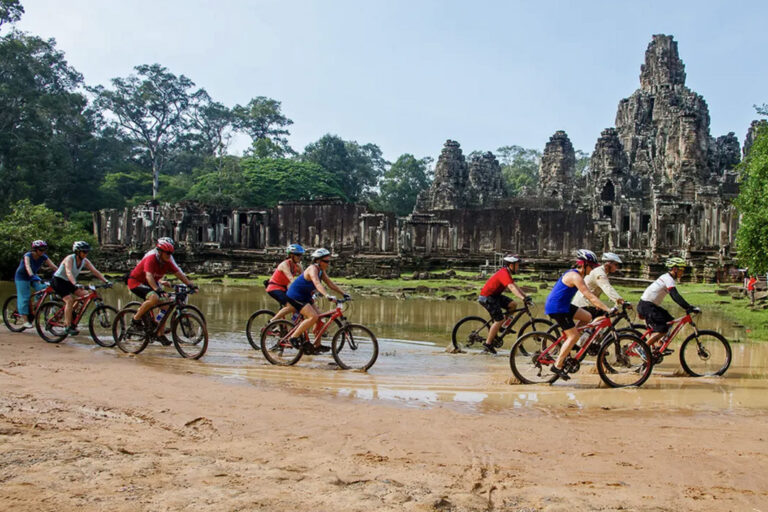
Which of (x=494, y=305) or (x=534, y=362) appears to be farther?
(x=494, y=305)

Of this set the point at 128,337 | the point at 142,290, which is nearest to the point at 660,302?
the point at 142,290

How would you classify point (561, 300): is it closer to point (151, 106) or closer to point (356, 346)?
point (356, 346)

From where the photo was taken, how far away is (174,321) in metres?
8.66

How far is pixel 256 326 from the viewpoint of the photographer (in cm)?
1054

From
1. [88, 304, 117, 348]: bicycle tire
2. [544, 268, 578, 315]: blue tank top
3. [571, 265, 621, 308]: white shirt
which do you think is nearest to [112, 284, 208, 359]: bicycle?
[88, 304, 117, 348]: bicycle tire

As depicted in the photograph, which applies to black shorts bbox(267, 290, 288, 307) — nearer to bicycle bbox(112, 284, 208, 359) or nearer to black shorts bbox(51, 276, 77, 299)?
bicycle bbox(112, 284, 208, 359)

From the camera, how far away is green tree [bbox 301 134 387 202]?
66.4 m

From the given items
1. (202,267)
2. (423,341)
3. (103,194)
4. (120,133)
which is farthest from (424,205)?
(423,341)

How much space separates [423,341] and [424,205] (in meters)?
40.3

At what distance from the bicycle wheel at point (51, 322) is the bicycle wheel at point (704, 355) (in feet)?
28.1

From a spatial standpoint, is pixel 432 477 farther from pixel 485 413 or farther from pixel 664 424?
pixel 664 424

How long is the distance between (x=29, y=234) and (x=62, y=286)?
679 inches

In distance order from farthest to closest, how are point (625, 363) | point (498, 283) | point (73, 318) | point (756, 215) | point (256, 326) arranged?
1. point (756, 215)
2. point (256, 326)
3. point (73, 318)
4. point (498, 283)
5. point (625, 363)

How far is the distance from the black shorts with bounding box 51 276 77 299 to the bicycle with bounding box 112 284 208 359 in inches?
45.3
